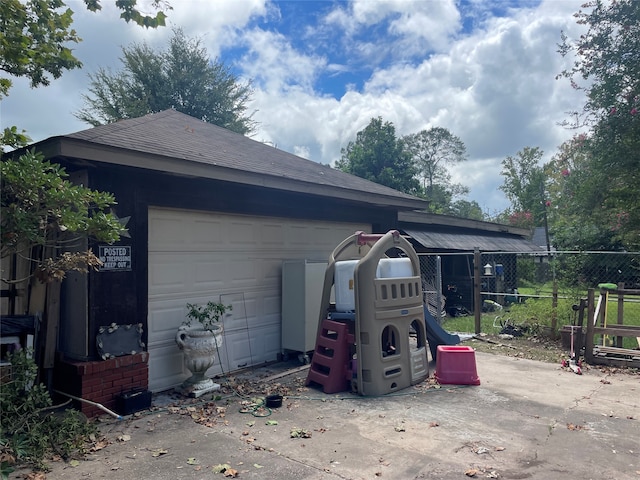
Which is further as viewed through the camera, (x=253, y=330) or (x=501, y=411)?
(x=253, y=330)

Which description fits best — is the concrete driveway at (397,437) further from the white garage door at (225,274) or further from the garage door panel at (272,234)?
the garage door panel at (272,234)

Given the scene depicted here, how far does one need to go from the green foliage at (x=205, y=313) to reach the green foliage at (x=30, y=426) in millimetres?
1580

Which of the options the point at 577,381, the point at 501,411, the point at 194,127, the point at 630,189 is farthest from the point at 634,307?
the point at 194,127

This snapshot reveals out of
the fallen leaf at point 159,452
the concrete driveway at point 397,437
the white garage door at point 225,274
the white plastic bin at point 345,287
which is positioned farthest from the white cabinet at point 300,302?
the fallen leaf at point 159,452

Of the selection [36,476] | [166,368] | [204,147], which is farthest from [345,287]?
[36,476]

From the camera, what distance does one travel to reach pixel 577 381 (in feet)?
18.6

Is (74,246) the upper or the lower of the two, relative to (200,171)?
lower

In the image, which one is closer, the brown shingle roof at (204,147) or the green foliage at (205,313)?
the brown shingle roof at (204,147)

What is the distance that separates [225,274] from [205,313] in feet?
3.13

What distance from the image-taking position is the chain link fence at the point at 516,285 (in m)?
8.19

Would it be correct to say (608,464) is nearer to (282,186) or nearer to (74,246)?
(282,186)

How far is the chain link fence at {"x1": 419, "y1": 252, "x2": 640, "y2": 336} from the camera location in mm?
8188

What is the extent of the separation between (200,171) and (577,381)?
212 inches

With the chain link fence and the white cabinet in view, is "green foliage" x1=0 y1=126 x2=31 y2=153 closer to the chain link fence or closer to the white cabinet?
the white cabinet
